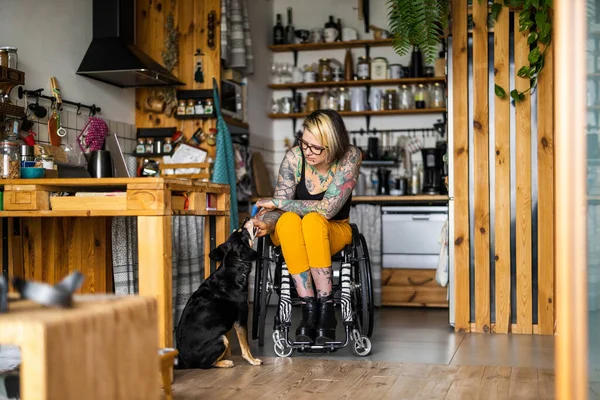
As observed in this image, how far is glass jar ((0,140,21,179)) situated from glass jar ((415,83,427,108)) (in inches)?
143

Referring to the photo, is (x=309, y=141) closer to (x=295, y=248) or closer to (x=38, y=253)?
(x=295, y=248)

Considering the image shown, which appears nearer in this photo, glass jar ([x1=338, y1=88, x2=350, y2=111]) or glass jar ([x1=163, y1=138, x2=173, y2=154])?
glass jar ([x1=163, y1=138, x2=173, y2=154])

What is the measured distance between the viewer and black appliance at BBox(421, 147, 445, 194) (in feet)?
19.1

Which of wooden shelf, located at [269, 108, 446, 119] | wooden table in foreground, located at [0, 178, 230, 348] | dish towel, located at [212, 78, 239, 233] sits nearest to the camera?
wooden table in foreground, located at [0, 178, 230, 348]

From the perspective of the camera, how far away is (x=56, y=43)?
438 centimetres

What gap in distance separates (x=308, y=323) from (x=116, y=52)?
6.74 feet

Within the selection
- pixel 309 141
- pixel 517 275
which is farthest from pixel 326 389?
pixel 517 275

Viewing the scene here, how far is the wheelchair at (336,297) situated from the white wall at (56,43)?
156 cm

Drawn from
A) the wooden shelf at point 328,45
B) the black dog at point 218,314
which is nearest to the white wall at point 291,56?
the wooden shelf at point 328,45

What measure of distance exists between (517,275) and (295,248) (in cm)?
136

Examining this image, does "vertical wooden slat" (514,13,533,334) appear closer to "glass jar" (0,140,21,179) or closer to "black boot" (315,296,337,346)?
"black boot" (315,296,337,346)

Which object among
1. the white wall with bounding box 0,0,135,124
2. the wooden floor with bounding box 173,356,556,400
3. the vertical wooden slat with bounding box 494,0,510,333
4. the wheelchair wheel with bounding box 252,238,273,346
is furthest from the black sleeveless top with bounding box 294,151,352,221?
the white wall with bounding box 0,0,135,124

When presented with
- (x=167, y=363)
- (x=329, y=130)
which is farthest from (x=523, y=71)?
(x=167, y=363)

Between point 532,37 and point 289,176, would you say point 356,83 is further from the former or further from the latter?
point 289,176
